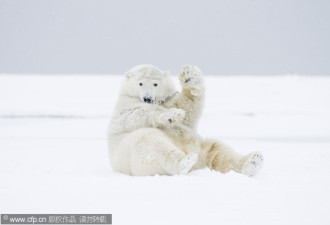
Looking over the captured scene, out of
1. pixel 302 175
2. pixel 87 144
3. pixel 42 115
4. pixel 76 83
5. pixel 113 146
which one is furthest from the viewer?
pixel 76 83

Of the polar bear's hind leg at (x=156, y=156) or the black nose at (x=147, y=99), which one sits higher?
the black nose at (x=147, y=99)

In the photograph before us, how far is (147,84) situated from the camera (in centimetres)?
402

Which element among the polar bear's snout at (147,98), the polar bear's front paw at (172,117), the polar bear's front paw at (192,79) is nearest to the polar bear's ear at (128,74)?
the polar bear's snout at (147,98)

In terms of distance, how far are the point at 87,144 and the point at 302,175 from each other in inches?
150

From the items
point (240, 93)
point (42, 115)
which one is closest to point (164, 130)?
point (42, 115)

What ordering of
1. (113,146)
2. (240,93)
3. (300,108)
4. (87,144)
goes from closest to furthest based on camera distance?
1. (113,146)
2. (87,144)
3. (300,108)
4. (240,93)

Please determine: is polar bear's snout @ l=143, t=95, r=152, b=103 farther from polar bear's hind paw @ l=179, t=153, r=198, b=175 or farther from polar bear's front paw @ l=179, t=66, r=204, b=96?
polar bear's hind paw @ l=179, t=153, r=198, b=175

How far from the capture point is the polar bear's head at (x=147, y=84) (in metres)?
4.00

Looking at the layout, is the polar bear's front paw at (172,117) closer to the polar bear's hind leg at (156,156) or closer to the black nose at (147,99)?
the polar bear's hind leg at (156,156)

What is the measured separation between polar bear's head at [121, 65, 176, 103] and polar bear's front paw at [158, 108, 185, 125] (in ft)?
1.19

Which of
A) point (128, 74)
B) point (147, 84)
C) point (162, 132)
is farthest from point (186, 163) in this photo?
point (128, 74)

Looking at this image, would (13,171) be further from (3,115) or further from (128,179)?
(3,115)

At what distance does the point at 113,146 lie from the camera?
385 centimetres

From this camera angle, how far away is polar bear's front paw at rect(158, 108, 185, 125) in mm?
3570
